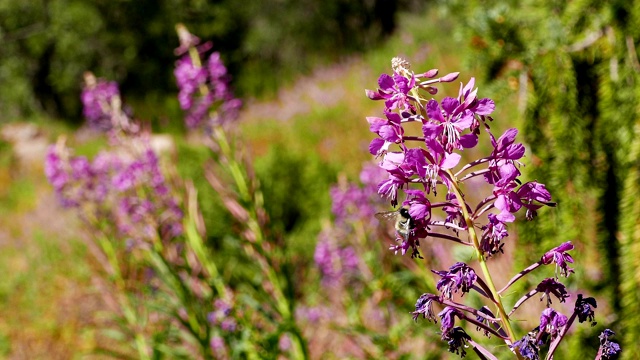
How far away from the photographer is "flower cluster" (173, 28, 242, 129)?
9.31 ft

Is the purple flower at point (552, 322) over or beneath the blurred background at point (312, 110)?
beneath

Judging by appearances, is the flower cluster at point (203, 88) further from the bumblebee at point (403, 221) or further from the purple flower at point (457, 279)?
the purple flower at point (457, 279)

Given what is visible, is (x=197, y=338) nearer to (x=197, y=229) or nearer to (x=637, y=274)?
(x=197, y=229)

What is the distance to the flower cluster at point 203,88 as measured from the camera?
284 cm

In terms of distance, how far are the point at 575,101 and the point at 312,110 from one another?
10051 millimetres

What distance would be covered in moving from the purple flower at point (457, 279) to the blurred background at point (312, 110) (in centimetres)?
88

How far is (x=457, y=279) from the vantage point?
31.3 inches

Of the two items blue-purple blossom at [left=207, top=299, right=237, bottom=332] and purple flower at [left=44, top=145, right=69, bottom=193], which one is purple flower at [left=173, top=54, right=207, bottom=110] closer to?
purple flower at [left=44, top=145, right=69, bottom=193]

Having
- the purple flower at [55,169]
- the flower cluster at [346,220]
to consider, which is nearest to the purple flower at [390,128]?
the flower cluster at [346,220]

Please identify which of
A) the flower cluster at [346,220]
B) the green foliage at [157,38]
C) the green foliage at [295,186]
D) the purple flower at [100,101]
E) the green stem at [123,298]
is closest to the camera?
the green stem at [123,298]

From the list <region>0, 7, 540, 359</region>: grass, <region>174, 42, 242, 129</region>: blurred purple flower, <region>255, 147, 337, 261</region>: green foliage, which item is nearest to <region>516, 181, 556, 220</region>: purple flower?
<region>0, 7, 540, 359</region>: grass

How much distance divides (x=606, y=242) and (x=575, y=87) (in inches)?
21.2

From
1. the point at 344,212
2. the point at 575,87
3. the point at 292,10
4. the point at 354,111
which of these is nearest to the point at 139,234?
the point at 344,212

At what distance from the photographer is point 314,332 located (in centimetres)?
468
